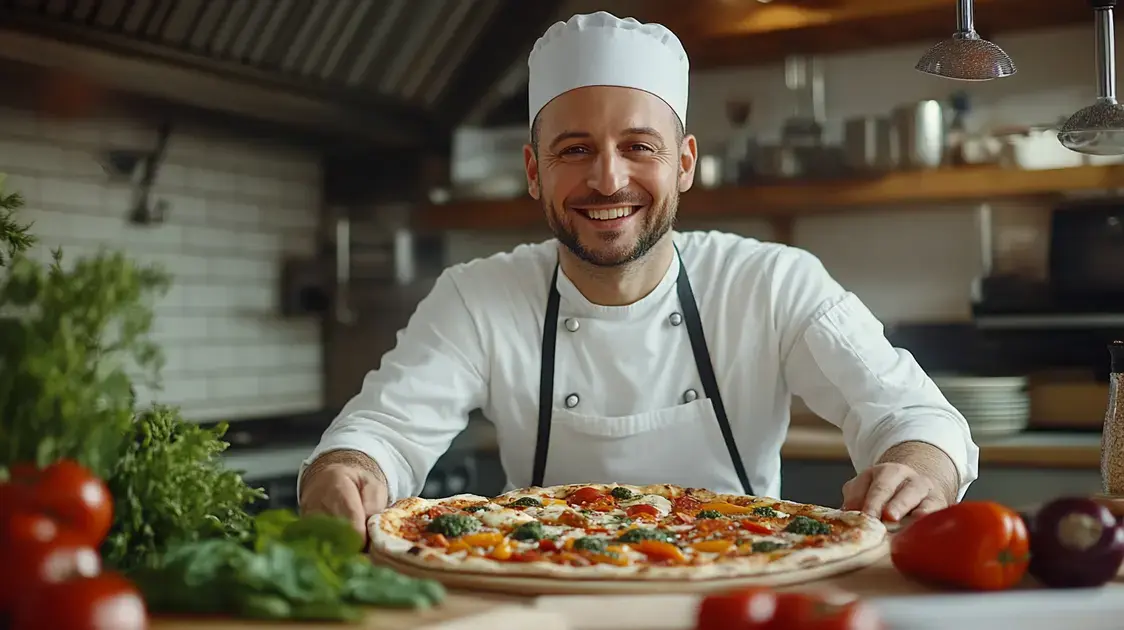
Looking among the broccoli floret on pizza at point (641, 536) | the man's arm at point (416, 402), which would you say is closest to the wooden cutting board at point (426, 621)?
the broccoli floret on pizza at point (641, 536)

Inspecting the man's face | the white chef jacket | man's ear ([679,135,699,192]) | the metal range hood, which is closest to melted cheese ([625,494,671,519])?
the white chef jacket

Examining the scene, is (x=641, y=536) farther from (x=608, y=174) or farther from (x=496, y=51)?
(x=496, y=51)

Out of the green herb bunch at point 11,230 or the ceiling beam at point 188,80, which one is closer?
the green herb bunch at point 11,230

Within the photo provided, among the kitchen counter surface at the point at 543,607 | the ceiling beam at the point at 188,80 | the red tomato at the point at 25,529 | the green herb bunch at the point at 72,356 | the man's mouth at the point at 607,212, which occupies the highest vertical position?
the ceiling beam at the point at 188,80

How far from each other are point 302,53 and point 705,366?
2.49 m

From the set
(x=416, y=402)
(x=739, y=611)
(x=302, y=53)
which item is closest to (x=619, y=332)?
(x=416, y=402)

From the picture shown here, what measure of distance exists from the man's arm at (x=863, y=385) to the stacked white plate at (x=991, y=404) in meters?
1.51

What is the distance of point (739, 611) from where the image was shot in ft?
3.77

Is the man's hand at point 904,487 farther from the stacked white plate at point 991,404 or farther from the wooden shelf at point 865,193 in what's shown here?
the wooden shelf at point 865,193

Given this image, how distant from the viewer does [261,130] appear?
4.66 meters

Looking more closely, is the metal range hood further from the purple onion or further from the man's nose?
the purple onion

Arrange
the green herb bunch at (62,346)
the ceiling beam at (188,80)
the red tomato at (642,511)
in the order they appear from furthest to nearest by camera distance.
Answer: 1. the ceiling beam at (188,80)
2. the red tomato at (642,511)
3. the green herb bunch at (62,346)

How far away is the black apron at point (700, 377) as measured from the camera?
2.52m

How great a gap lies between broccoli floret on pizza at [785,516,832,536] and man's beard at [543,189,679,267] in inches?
32.9
